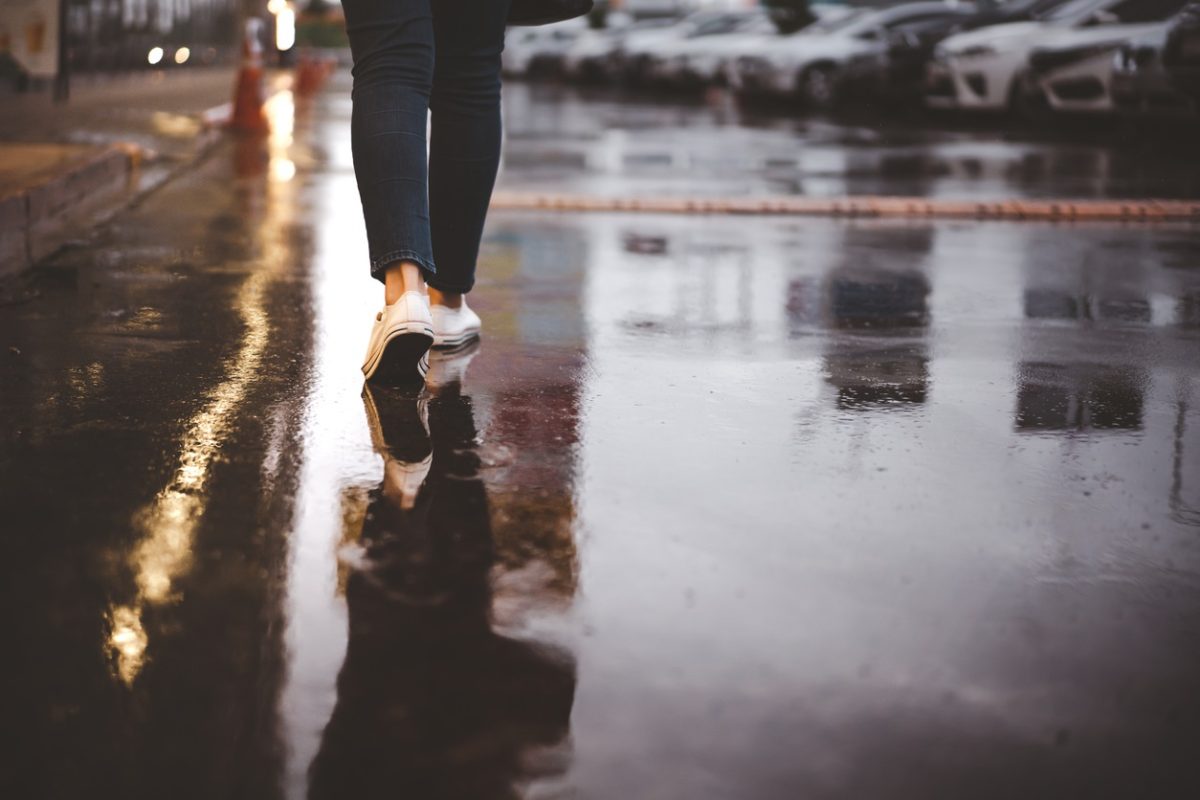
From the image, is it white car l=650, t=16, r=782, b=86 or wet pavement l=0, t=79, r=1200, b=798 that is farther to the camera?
white car l=650, t=16, r=782, b=86

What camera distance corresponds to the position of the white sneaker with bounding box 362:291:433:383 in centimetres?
333

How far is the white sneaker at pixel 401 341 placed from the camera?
3.33m

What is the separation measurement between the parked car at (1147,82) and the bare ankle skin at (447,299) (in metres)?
7.83

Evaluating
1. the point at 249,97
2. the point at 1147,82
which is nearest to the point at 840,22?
the point at 249,97

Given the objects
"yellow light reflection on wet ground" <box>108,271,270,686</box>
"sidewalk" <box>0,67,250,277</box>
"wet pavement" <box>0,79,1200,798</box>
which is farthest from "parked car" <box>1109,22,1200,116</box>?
"yellow light reflection on wet ground" <box>108,271,270,686</box>

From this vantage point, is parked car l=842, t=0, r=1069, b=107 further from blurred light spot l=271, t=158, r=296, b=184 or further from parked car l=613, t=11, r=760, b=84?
parked car l=613, t=11, r=760, b=84

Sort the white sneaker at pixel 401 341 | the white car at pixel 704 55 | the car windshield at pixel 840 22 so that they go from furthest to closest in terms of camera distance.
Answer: the white car at pixel 704 55, the car windshield at pixel 840 22, the white sneaker at pixel 401 341

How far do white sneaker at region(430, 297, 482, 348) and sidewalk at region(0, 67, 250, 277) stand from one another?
1806 millimetres

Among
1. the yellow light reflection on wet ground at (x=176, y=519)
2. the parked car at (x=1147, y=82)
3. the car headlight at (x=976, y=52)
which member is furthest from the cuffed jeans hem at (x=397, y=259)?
the car headlight at (x=976, y=52)

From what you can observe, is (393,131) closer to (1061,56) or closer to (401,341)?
(401,341)

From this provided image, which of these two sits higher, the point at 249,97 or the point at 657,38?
the point at 657,38

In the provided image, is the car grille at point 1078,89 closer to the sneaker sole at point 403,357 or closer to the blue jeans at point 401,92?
the blue jeans at point 401,92

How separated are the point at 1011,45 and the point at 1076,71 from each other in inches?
65.6

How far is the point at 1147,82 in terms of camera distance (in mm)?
10953
